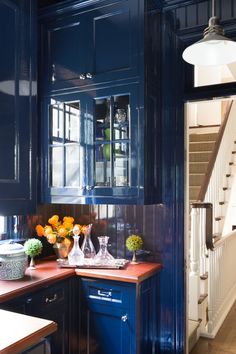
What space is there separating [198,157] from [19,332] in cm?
383

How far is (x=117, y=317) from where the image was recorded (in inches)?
88.8

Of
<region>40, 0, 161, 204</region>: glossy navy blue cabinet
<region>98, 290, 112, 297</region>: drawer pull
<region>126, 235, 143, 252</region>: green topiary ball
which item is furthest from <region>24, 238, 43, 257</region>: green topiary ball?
<region>126, 235, 143, 252</region>: green topiary ball

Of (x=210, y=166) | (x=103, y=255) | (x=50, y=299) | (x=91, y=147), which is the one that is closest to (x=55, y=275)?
(x=50, y=299)

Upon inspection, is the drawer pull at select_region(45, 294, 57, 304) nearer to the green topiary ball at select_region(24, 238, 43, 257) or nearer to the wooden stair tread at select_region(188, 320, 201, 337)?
the green topiary ball at select_region(24, 238, 43, 257)

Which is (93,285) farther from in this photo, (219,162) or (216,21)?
(219,162)

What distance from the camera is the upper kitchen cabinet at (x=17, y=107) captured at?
3.38ft

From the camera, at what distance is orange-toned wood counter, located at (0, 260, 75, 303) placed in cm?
191

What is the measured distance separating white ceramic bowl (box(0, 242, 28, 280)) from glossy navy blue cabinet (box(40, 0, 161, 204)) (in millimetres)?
554

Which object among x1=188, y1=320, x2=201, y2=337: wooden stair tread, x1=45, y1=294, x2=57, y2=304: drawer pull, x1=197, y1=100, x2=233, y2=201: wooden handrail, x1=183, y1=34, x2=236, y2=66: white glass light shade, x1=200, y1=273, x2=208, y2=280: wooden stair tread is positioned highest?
x1=183, y1=34, x2=236, y2=66: white glass light shade

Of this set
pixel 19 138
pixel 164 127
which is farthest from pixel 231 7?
pixel 19 138

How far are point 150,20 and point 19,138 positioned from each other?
167 cm

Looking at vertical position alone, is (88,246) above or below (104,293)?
above

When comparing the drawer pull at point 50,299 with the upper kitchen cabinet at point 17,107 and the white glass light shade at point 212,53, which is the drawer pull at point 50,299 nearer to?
the upper kitchen cabinet at point 17,107

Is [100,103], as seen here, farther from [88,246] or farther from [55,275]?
[55,275]
